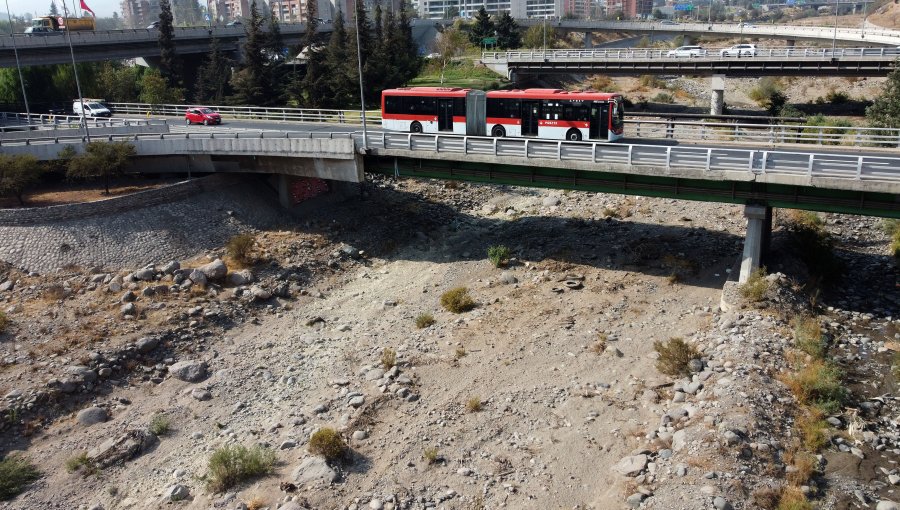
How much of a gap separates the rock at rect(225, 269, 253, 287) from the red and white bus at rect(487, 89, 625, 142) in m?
14.9

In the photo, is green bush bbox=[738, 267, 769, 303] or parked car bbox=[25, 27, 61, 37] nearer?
green bush bbox=[738, 267, 769, 303]

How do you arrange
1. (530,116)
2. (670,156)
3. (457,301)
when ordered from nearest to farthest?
(670,156), (457,301), (530,116)

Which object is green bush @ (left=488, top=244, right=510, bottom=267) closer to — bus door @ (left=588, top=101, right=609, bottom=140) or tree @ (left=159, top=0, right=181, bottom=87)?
bus door @ (left=588, top=101, right=609, bottom=140)

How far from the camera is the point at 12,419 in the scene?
22453mm

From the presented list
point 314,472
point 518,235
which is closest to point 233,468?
point 314,472

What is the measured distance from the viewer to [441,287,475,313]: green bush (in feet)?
96.1

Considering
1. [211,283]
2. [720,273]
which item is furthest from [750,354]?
[211,283]

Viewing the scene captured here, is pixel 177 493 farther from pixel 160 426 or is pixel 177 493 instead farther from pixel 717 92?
pixel 717 92

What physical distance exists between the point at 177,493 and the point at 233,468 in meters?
1.61

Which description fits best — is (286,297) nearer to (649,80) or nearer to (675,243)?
(675,243)

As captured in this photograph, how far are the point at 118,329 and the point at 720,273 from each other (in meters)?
24.5

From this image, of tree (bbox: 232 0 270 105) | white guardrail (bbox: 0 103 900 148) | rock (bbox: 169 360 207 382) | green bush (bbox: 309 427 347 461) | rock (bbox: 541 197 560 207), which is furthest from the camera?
tree (bbox: 232 0 270 105)

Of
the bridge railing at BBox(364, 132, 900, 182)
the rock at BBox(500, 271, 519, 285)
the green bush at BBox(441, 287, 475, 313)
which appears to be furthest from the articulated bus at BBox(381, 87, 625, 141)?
the green bush at BBox(441, 287, 475, 313)

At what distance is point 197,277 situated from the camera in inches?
1211
